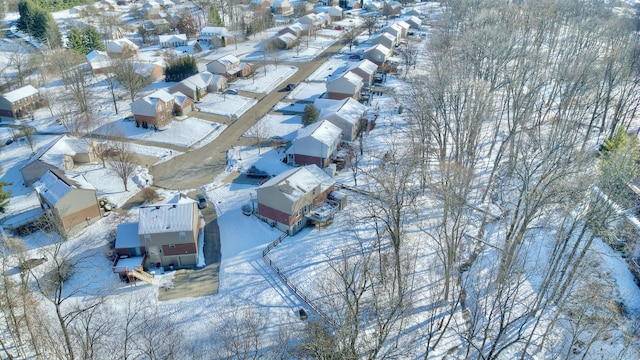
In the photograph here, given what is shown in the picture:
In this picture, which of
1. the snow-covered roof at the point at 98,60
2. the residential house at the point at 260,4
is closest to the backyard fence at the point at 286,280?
the snow-covered roof at the point at 98,60

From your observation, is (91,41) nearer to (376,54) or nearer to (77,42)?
(77,42)

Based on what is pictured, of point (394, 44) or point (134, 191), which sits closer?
point (134, 191)

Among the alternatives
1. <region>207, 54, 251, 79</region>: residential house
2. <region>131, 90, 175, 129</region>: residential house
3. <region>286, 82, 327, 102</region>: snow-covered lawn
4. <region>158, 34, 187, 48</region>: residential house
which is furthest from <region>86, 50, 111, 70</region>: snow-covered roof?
<region>286, 82, 327, 102</region>: snow-covered lawn

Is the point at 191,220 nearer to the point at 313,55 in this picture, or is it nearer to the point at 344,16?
the point at 313,55

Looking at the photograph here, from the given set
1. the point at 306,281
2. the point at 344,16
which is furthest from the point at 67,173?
the point at 344,16

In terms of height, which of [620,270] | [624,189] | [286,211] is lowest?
[620,270]

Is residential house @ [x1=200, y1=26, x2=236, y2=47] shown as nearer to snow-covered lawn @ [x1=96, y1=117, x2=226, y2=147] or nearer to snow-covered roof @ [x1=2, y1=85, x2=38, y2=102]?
snow-covered roof @ [x1=2, y1=85, x2=38, y2=102]
